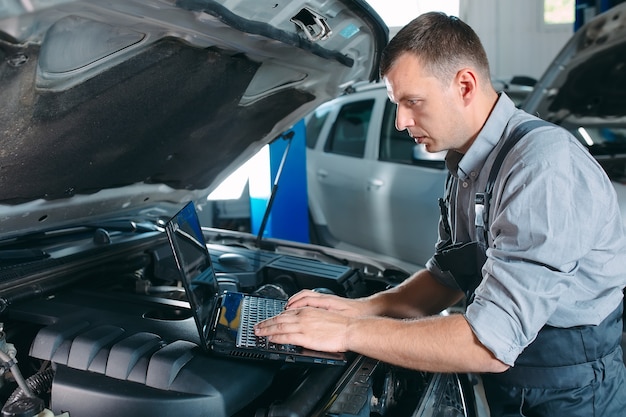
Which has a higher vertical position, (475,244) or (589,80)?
(475,244)

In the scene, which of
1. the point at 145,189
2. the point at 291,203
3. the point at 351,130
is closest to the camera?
the point at 145,189

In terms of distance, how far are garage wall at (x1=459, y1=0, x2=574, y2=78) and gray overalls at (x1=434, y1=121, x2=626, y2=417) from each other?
562 cm

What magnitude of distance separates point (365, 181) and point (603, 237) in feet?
9.57

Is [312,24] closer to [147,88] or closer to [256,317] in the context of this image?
[147,88]

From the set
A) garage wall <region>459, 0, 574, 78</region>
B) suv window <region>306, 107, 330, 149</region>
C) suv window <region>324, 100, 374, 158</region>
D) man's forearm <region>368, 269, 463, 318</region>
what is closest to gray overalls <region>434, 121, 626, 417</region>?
man's forearm <region>368, 269, 463, 318</region>

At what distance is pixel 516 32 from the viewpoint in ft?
21.7

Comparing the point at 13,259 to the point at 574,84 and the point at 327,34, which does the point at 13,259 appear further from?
the point at 574,84

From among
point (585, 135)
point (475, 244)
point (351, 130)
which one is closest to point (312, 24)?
point (475, 244)

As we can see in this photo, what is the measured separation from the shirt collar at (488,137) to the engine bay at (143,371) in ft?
1.70

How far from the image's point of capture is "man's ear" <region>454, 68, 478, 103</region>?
51.9 inches

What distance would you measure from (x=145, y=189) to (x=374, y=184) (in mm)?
2353

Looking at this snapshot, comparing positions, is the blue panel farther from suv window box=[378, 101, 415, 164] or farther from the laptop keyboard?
the laptop keyboard

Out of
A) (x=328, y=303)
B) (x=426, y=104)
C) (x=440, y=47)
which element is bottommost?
(x=328, y=303)

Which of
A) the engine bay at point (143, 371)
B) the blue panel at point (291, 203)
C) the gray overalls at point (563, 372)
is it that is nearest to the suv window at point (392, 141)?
the blue panel at point (291, 203)
